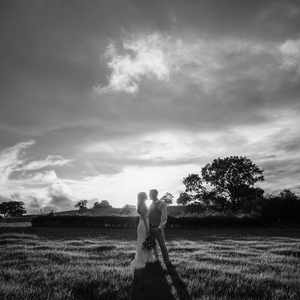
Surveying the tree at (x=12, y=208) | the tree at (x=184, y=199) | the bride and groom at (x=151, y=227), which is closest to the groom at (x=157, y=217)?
the bride and groom at (x=151, y=227)

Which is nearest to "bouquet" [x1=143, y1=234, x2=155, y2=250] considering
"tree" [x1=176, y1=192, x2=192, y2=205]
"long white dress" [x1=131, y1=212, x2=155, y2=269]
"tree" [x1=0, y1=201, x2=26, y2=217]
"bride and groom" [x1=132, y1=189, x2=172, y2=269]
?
"bride and groom" [x1=132, y1=189, x2=172, y2=269]

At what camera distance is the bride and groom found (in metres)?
9.48

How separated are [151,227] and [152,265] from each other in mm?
1265

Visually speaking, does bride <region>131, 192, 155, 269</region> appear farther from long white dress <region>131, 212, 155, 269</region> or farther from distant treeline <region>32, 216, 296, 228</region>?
distant treeline <region>32, 216, 296, 228</region>

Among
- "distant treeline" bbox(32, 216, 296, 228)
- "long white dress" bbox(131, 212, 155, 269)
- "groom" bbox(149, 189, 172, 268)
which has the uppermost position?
"groom" bbox(149, 189, 172, 268)

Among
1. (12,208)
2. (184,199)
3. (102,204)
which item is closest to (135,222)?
(184,199)

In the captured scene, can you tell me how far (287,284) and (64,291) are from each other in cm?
503

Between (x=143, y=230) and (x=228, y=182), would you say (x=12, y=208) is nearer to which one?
(x=228, y=182)

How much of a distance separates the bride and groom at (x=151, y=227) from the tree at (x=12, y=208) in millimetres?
116127

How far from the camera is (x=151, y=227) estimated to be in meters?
9.93

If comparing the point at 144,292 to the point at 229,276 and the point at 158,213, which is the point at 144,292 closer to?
the point at 229,276

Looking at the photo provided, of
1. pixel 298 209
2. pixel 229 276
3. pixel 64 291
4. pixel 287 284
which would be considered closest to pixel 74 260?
pixel 64 291

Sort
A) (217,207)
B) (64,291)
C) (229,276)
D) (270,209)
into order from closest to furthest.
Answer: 1. (64,291)
2. (229,276)
3. (270,209)
4. (217,207)

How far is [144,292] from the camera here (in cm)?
612
